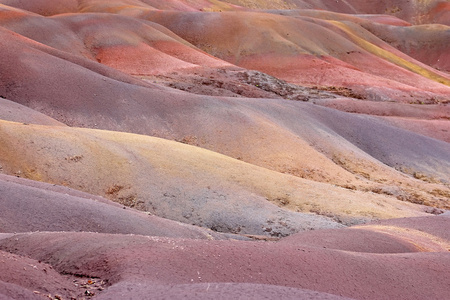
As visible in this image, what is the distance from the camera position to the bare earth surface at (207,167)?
8477 millimetres

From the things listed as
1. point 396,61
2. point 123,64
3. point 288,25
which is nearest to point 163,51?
point 123,64

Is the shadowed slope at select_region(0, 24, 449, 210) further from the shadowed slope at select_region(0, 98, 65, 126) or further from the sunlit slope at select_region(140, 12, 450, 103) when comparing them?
the sunlit slope at select_region(140, 12, 450, 103)

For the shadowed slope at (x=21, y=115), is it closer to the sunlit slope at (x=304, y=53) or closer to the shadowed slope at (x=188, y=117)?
the shadowed slope at (x=188, y=117)

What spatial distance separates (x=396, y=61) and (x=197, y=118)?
4481 centimetres

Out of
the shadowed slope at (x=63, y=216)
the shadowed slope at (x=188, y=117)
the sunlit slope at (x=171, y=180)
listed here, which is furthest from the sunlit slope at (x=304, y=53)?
the shadowed slope at (x=63, y=216)

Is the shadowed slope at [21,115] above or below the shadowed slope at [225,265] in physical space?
below

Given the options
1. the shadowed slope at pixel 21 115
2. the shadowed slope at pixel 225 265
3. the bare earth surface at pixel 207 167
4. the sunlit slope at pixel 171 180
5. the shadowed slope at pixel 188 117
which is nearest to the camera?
the shadowed slope at pixel 225 265

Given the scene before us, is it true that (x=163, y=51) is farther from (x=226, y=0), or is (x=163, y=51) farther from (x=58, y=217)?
(x=226, y=0)

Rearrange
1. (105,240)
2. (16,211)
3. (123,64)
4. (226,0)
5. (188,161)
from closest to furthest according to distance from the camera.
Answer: (105,240) < (16,211) < (188,161) < (123,64) < (226,0)

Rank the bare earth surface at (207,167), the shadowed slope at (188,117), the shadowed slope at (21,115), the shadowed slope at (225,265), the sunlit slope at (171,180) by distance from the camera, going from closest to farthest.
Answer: the shadowed slope at (225,265) < the bare earth surface at (207,167) < the sunlit slope at (171,180) < the shadowed slope at (21,115) < the shadowed slope at (188,117)

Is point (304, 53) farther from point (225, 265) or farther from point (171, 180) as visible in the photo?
point (225, 265)

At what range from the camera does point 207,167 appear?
781 inches

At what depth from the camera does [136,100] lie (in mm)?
26750

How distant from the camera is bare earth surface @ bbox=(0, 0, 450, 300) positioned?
848 centimetres
